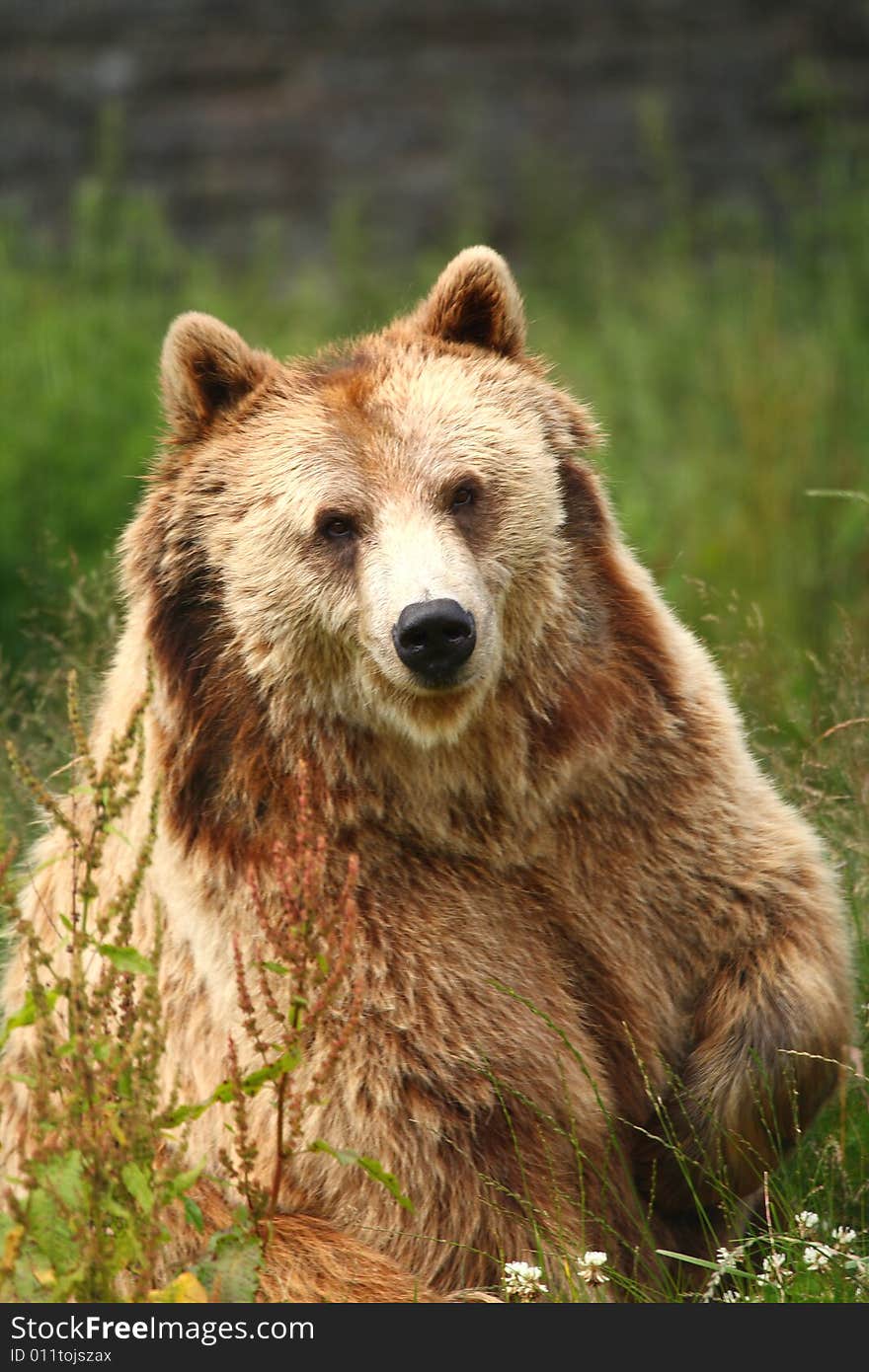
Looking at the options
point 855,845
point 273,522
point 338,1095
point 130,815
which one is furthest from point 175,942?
point 855,845

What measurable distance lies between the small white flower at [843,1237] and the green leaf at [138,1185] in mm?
1494

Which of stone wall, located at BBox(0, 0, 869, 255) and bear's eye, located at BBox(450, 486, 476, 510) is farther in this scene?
stone wall, located at BBox(0, 0, 869, 255)

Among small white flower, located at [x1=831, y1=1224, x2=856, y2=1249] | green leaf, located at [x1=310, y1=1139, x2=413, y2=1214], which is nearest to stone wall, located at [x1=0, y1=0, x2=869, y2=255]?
small white flower, located at [x1=831, y1=1224, x2=856, y2=1249]

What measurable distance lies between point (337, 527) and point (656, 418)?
631 centimetres

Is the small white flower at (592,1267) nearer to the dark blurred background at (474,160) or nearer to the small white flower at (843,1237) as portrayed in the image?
the small white flower at (843,1237)

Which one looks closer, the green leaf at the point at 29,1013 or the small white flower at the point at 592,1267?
the green leaf at the point at 29,1013

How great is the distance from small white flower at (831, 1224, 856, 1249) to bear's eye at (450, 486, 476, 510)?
168 cm

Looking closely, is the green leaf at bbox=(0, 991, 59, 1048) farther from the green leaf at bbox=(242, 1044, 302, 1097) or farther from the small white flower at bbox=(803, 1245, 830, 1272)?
the small white flower at bbox=(803, 1245, 830, 1272)

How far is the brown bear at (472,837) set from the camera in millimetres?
3812

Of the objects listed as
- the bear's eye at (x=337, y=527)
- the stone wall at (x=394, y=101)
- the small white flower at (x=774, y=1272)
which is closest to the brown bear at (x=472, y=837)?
the bear's eye at (x=337, y=527)

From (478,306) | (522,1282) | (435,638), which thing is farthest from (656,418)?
(522,1282)

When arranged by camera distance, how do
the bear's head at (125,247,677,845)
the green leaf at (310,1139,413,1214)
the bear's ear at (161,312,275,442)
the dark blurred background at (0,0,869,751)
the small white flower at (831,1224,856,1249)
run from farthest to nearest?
1. the dark blurred background at (0,0,869,751)
2. the bear's ear at (161,312,275,442)
3. the bear's head at (125,247,677,845)
4. the small white flower at (831,1224,856,1249)
5. the green leaf at (310,1139,413,1214)

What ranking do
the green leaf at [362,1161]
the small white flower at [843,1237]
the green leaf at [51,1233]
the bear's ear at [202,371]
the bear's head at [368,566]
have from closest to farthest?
1. the green leaf at [51,1233]
2. the green leaf at [362,1161]
3. the small white flower at [843,1237]
4. the bear's head at [368,566]
5. the bear's ear at [202,371]

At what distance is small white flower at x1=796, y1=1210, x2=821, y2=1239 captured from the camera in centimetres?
383
